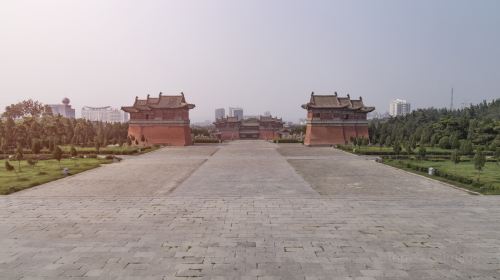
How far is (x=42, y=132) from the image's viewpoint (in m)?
37.5

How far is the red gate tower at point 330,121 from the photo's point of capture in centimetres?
4309

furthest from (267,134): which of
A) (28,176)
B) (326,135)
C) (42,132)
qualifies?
(28,176)

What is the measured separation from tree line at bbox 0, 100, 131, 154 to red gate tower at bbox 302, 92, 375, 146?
21.9 metres

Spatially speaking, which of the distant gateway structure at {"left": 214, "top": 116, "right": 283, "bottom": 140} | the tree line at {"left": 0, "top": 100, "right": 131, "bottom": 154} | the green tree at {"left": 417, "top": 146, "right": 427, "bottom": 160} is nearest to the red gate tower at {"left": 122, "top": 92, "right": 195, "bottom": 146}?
the tree line at {"left": 0, "top": 100, "right": 131, "bottom": 154}

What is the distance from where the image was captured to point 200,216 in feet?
33.0

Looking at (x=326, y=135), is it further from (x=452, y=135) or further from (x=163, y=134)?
(x=163, y=134)

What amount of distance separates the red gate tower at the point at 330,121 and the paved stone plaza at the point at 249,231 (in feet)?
91.5

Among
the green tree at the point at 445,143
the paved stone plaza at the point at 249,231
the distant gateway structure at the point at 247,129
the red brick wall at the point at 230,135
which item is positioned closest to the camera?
the paved stone plaza at the point at 249,231

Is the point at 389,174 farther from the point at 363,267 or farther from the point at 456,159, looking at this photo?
the point at 363,267

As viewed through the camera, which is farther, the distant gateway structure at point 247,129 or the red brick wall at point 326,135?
the distant gateway structure at point 247,129

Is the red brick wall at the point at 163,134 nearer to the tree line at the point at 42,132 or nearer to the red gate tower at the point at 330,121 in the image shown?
the tree line at the point at 42,132

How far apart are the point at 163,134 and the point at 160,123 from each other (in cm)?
144

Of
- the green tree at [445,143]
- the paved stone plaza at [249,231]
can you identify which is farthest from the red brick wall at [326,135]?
the paved stone plaza at [249,231]

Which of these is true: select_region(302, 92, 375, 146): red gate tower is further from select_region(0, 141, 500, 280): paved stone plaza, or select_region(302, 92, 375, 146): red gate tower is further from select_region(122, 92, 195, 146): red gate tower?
select_region(0, 141, 500, 280): paved stone plaza
